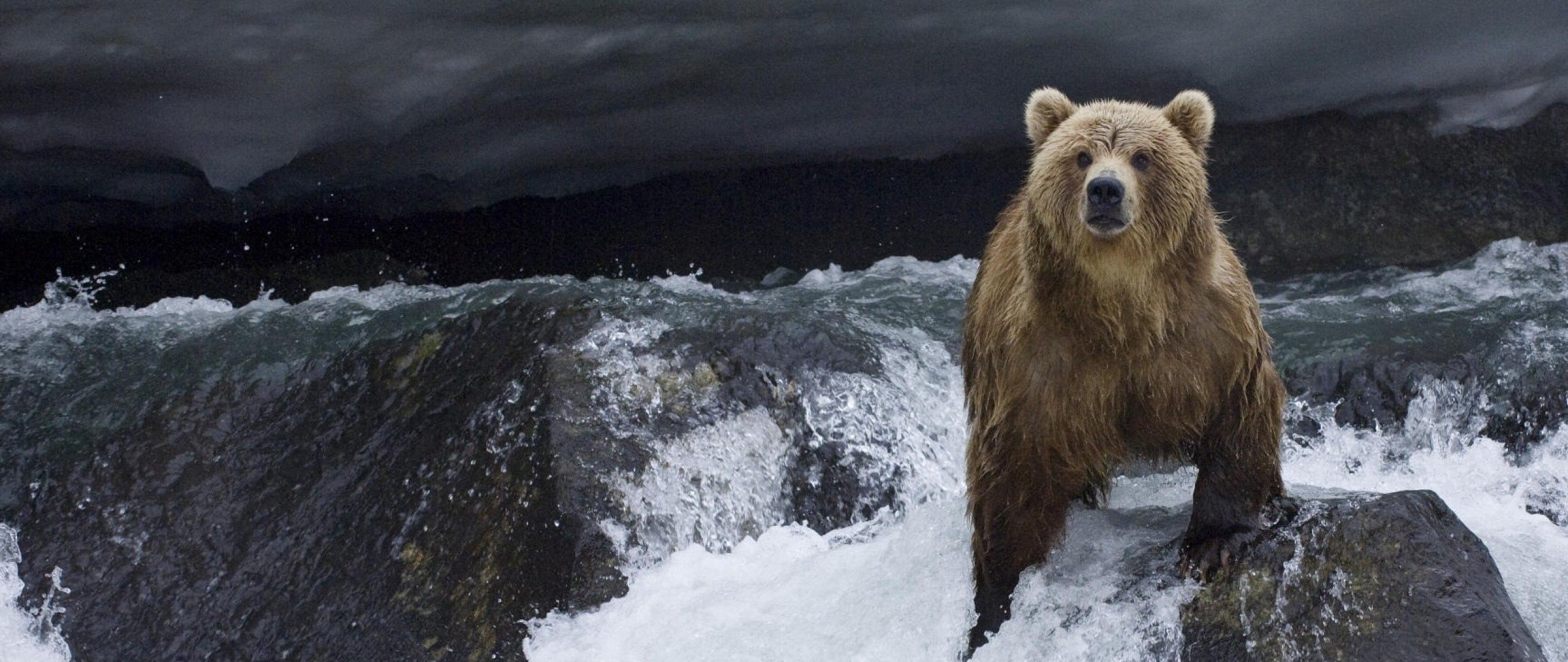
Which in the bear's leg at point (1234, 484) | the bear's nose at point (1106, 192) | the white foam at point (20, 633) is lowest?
the white foam at point (20, 633)

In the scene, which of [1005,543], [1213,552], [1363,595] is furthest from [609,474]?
[1363,595]

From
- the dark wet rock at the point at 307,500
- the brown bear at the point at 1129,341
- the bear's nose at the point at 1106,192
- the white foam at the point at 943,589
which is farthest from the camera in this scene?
the dark wet rock at the point at 307,500

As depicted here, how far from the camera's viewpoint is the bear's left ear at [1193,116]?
380 centimetres

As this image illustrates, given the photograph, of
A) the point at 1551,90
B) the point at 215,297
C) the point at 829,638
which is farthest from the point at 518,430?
the point at 1551,90

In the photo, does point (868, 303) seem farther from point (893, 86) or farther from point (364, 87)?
point (364, 87)

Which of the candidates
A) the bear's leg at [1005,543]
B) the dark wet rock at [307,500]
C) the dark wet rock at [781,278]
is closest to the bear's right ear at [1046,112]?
the bear's leg at [1005,543]

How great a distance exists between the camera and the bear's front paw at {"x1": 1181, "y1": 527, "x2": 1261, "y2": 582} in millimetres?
3633

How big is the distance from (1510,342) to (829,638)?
4.01 metres

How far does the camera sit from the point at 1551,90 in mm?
8008

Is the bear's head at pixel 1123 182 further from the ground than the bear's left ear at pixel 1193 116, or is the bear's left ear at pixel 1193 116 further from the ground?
the bear's left ear at pixel 1193 116

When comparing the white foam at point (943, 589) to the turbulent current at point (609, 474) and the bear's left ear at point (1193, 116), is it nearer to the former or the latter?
the turbulent current at point (609, 474)

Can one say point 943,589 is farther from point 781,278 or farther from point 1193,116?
point 781,278

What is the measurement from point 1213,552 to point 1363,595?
39cm

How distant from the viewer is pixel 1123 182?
3443 mm
